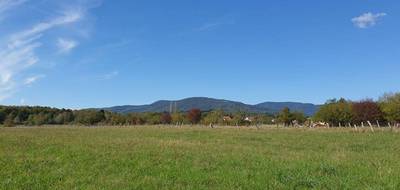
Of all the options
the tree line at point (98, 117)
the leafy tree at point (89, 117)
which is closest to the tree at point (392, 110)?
the tree line at point (98, 117)

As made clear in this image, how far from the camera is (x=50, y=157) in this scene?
2045cm

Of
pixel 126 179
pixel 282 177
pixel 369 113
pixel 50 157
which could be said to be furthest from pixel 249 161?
pixel 369 113

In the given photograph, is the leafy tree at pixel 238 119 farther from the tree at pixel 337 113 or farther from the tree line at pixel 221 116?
the tree at pixel 337 113

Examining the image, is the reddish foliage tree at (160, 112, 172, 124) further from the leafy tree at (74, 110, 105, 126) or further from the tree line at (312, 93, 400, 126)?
the tree line at (312, 93, 400, 126)

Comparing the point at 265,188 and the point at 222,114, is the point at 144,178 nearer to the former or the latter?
the point at 265,188

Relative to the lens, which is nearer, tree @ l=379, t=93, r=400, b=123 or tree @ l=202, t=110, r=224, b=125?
tree @ l=379, t=93, r=400, b=123

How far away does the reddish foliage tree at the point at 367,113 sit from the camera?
112 metres

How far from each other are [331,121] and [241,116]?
108ft

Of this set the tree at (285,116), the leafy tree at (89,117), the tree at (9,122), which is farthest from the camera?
the leafy tree at (89,117)

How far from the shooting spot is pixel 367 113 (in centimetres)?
11206

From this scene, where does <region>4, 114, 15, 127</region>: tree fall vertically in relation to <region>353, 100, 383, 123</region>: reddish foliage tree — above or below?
below

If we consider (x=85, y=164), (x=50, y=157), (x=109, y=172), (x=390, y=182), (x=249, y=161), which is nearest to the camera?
(x=390, y=182)

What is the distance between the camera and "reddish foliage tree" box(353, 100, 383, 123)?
368 ft

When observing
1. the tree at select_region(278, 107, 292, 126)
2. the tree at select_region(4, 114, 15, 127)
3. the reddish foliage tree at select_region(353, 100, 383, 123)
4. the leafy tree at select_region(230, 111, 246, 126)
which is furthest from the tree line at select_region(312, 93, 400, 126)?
the tree at select_region(4, 114, 15, 127)
